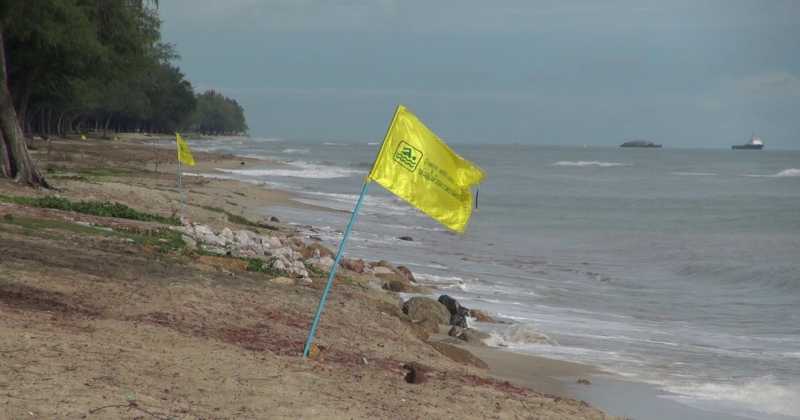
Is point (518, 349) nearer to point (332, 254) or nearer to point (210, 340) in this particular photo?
point (210, 340)

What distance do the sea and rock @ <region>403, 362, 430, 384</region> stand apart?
9.28 ft

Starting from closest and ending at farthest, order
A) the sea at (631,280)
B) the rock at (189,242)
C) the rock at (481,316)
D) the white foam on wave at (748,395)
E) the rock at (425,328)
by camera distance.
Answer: the white foam on wave at (748,395)
the rock at (425,328)
the sea at (631,280)
the rock at (481,316)
the rock at (189,242)

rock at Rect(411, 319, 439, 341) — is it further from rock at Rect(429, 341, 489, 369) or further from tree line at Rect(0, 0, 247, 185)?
tree line at Rect(0, 0, 247, 185)

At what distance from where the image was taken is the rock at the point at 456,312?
13.4 meters

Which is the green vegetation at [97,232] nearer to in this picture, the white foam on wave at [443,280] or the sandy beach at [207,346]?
the sandy beach at [207,346]

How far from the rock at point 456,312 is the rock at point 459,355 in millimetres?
1719

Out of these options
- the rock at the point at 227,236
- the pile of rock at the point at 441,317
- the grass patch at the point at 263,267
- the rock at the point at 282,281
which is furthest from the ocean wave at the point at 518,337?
the rock at the point at 227,236

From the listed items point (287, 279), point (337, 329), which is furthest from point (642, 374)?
point (287, 279)

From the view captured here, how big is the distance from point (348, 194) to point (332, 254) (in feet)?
96.4

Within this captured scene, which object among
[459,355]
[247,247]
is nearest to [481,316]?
[459,355]

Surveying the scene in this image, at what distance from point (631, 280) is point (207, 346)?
15.4m

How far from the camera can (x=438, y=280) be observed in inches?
727

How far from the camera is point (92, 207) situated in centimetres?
1809

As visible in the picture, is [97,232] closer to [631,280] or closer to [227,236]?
[227,236]
